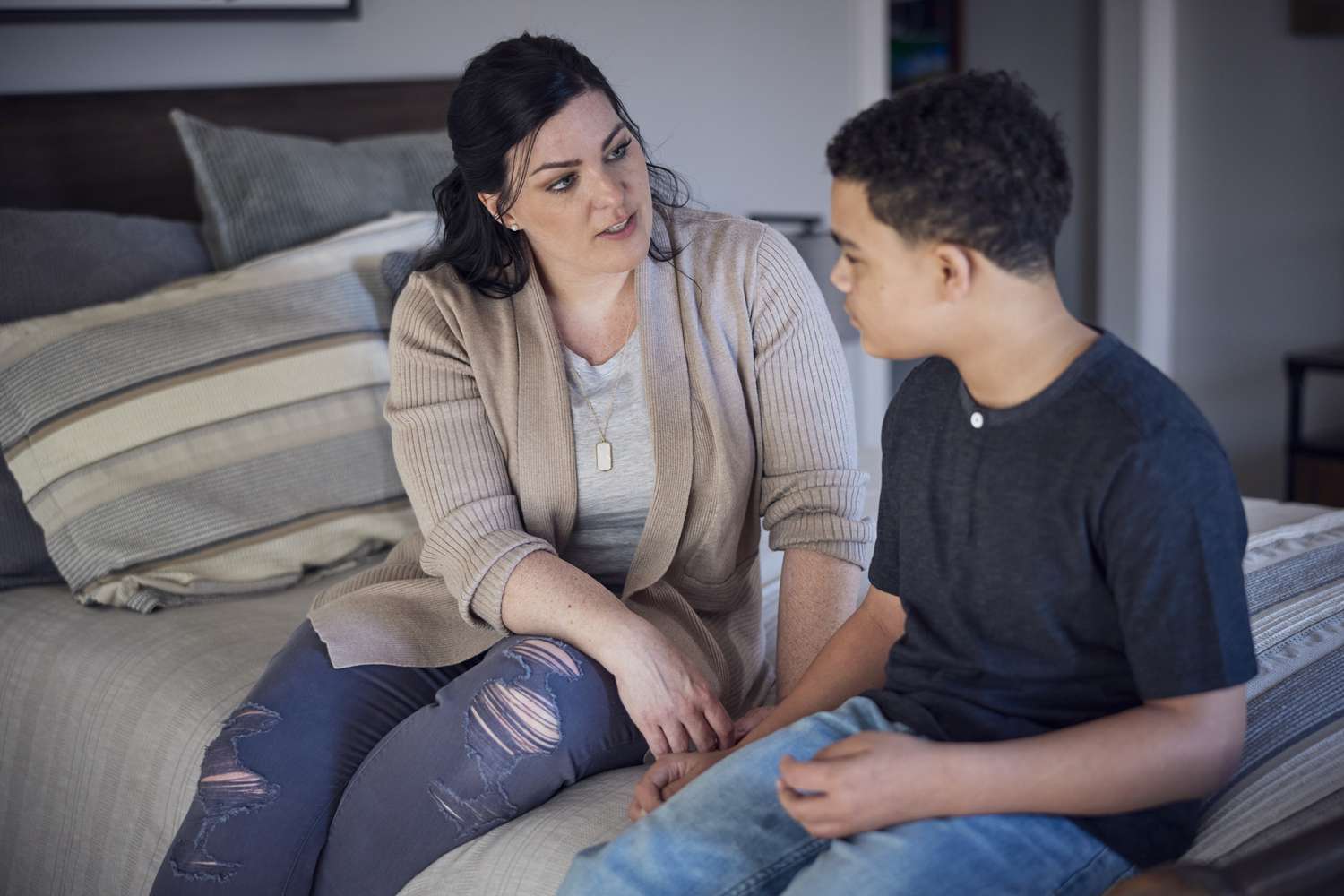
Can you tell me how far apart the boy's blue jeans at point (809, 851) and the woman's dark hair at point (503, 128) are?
685 millimetres

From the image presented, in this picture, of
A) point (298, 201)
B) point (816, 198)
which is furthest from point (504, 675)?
point (816, 198)

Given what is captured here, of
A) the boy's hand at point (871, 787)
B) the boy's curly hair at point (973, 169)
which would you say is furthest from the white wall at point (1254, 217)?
the boy's hand at point (871, 787)

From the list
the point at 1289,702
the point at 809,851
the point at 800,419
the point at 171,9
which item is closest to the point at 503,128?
the point at 800,419

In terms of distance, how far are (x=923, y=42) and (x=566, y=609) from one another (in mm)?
3945

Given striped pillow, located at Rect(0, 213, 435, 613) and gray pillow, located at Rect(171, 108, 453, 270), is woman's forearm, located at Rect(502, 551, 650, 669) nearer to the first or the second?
striped pillow, located at Rect(0, 213, 435, 613)

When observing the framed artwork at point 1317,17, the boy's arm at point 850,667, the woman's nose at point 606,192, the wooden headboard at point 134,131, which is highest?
the framed artwork at point 1317,17

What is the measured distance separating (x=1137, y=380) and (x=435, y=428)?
32.8 inches

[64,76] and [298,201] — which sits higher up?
[64,76]

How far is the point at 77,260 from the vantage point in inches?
80.7

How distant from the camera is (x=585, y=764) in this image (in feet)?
4.38

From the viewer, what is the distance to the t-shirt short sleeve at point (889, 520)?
1.15m

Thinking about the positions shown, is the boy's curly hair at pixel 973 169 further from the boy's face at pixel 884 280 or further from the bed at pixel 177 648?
the bed at pixel 177 648

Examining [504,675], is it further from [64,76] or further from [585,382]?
[64,76]

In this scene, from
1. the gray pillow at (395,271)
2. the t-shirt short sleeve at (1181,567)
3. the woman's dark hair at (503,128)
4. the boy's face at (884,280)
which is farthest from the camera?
the gray pillow at (395,271)
